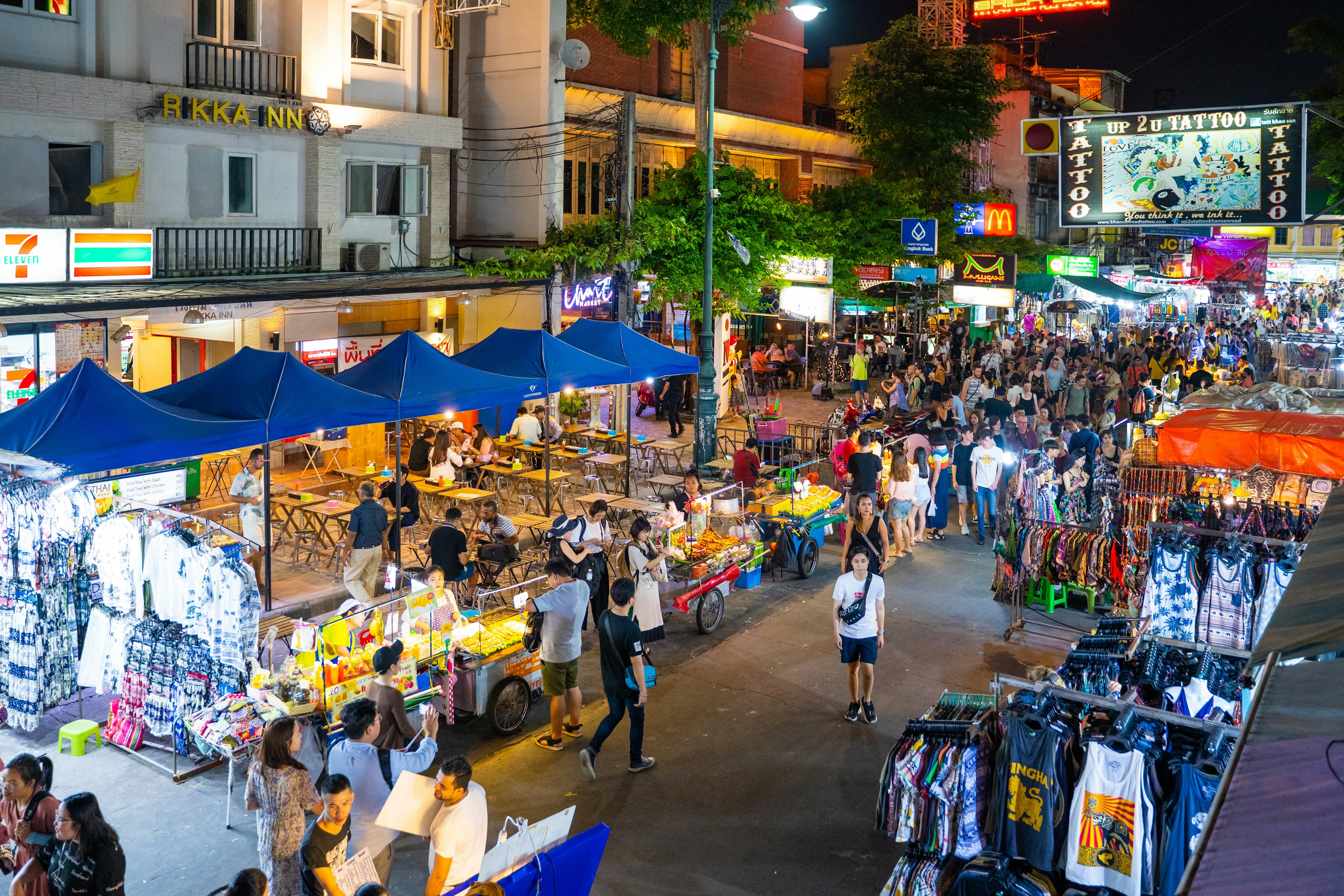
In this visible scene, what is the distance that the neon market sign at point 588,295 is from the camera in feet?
75.5

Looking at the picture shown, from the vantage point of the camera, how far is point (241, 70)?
62.0 feet

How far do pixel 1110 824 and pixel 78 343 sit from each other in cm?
1517

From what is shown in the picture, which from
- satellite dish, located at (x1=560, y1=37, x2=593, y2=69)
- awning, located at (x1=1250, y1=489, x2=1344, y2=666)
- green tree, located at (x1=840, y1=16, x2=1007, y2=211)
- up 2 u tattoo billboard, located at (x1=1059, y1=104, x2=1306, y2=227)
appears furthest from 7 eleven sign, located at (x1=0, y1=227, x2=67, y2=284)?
green tree, located at (x1=840, y1=16, x2=1007, y2=211)

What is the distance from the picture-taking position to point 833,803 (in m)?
9.04

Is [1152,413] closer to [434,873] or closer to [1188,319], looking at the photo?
[434,873]

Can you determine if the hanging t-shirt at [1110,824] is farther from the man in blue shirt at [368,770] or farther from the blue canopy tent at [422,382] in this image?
the blue canopy tent at [422,382]

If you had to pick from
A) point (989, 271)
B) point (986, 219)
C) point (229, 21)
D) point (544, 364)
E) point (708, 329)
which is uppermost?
point (229, 21)

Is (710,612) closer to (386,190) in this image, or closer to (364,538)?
(364,538)

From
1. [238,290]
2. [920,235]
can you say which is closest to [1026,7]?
[920,235]

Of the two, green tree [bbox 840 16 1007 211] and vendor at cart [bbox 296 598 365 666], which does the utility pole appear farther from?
green tree [bbox 840 16 1007 211]

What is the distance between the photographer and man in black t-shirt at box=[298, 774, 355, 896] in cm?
627

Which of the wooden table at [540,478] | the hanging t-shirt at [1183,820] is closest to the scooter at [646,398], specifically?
the wooden table at [540,478]

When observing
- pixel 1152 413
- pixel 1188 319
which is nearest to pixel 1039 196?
pixel 1188 319

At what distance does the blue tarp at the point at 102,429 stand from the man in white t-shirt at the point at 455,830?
19.5ft
